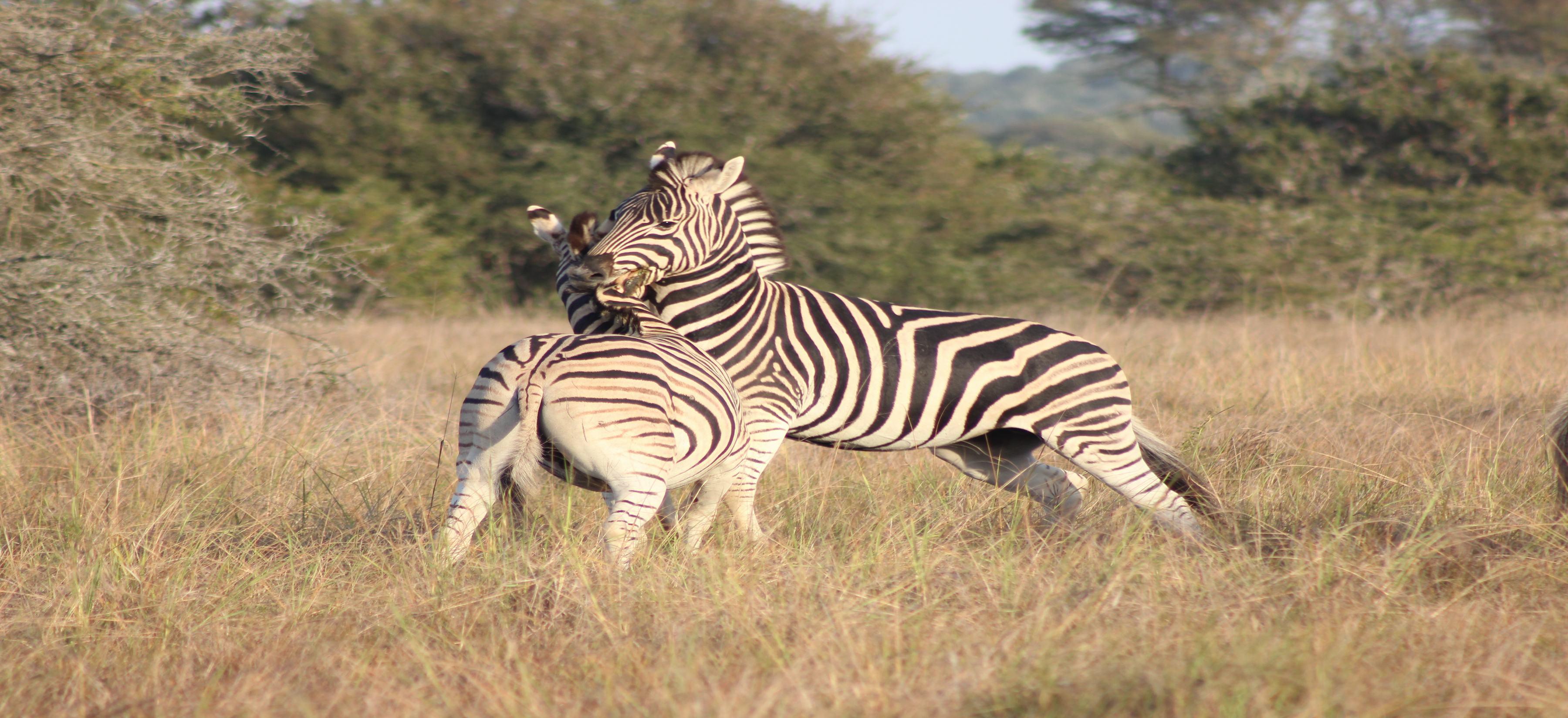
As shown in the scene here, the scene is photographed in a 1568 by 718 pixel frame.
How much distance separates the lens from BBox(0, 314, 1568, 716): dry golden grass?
2.47 metres

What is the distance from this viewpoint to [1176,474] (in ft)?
13.5

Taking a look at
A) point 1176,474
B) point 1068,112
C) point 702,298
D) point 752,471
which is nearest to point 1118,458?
point 1176,474

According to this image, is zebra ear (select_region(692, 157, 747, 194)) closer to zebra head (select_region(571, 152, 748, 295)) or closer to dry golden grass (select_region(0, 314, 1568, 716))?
zebra head (select_region(571, 152, 748, 295))

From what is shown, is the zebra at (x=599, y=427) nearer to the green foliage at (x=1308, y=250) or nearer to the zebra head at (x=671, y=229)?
the zebra head at (x=671, y=229)

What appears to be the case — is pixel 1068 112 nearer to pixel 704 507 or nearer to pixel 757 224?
pixel 757 224

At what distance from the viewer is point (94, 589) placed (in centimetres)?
326

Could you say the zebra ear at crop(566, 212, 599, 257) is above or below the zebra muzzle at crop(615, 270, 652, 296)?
above

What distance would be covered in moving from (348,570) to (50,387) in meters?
2.86

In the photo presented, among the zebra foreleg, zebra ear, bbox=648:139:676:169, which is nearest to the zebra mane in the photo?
zebra ear, bbox=648:139:676:169

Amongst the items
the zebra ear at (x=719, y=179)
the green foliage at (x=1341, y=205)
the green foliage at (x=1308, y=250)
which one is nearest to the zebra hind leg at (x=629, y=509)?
the zebra ear at (x=719, y=179)

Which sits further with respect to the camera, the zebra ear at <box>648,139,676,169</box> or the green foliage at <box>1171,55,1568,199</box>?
the green foliage at <box>1171,55,1568,199</box>

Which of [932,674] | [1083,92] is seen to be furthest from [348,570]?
[1083,92]

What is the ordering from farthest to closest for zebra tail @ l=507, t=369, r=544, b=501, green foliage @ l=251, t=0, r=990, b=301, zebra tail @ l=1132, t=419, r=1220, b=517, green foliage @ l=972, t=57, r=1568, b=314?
green foliage @ l=251, t=0, r=990, b=301
green foliage @ l=972, t=57, r=1568, b=314
zebra tail @ l=1132, t=419, r=1220, b=517
zebra tail @ l=507, t=369, r=544, b=501

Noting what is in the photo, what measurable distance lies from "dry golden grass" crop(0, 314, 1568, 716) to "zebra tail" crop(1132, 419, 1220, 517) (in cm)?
13
